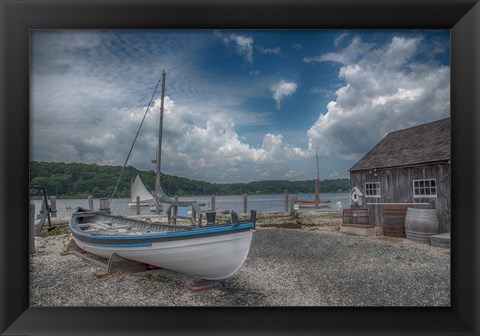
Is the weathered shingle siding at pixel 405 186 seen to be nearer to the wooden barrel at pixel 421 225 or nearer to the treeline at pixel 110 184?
the wooden barrel at pixel 421 225

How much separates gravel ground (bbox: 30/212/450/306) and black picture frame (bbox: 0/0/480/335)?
531 millimetres

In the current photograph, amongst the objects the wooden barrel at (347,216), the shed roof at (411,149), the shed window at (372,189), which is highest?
the shed roof at (411,149)

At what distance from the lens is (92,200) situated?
442 cm

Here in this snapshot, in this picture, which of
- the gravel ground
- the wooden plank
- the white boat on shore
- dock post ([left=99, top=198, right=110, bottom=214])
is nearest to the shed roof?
the gravel ground

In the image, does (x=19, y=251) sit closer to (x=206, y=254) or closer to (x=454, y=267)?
(x=206, y=254)

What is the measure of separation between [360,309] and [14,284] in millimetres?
2415

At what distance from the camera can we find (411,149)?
5863 mm

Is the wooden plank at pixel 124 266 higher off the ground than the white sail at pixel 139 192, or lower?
lower

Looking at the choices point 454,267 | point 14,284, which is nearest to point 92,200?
point 14,284

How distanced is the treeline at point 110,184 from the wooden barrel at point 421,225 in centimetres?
162

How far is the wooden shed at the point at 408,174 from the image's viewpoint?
4941 millimetres

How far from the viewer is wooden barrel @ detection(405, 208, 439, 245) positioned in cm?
462

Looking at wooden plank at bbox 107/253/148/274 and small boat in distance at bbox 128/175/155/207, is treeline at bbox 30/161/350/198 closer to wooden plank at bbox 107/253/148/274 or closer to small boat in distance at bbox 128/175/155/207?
small boat in distance at bbox 128/175/155/207
